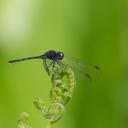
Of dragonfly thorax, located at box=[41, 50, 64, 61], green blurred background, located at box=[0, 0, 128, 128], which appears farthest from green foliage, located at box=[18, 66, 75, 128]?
green blurred background, located at box=[0, 0, 128, 128]

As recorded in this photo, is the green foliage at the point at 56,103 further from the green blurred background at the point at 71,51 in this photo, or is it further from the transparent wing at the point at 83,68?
the green blurred background at the point at 71,51

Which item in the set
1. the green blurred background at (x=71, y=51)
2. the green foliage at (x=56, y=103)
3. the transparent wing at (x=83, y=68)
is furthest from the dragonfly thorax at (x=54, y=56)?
the green foliage at (x=56, y=103)

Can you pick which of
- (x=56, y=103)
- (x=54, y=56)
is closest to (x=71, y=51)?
(x=54, y=56)

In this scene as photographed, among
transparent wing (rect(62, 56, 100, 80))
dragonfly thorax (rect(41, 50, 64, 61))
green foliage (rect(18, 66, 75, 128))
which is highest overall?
green foliage (rect(18, 66, 75, 128))

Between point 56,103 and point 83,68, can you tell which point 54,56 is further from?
point 56,103

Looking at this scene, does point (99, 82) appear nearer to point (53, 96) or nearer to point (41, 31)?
point (41, 31)

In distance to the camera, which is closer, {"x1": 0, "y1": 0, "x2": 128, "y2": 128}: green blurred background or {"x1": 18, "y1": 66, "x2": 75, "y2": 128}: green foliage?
{"x1": 18, "y1": 66, "x2": 75, "y2": 128}: green foliage

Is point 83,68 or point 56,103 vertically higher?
point 56,103

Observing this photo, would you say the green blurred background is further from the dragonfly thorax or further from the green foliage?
the green foliage

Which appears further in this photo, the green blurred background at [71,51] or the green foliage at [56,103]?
the green blurred background at [71,51]

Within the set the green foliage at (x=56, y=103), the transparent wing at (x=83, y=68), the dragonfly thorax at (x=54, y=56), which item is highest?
the green foliage at (x=56, y=103)
